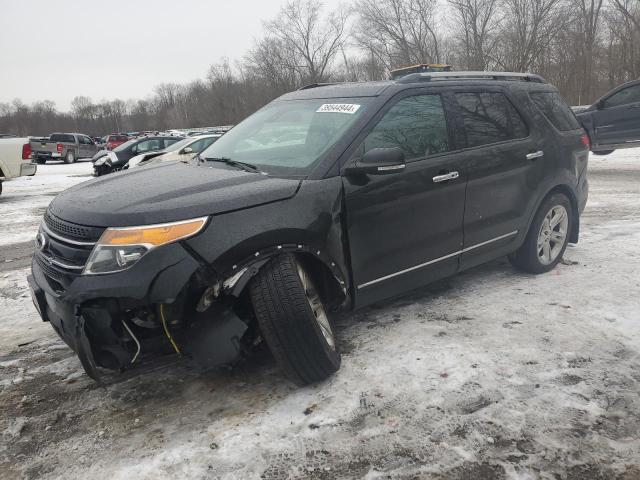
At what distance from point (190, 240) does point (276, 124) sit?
1613 mm

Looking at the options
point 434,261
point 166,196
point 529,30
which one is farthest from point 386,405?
point 529,30

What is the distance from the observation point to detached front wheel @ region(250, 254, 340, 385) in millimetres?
2533

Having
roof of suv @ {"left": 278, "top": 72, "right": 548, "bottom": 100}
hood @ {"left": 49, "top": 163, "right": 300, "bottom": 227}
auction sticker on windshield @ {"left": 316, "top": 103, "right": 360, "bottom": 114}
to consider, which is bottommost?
hood @ {"left": 49, "top": 163, "right": 300, "bottom": 227}

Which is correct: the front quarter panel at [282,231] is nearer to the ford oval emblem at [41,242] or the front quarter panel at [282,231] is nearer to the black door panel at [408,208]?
the black door panel at [408,208]

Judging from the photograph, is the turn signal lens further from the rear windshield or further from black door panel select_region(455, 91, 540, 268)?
the rear windshield

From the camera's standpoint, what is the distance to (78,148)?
28.4 meters

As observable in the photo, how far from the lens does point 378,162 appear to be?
9.52 ft

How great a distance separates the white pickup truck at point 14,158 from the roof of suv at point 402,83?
10141mm

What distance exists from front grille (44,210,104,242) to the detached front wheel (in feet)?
2.66

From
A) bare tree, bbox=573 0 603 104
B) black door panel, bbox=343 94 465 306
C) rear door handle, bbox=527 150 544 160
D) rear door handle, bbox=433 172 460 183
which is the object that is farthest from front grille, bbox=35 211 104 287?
bare tree, bbox=573 0 603 104

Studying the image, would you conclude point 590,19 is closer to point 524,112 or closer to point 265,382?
point 524,112

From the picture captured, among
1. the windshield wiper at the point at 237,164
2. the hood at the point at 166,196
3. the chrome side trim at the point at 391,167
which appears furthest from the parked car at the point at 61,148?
the chrome side trim at the point at 391,167

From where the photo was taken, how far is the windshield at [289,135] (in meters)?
3.10

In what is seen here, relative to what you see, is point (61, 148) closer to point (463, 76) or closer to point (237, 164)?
point (237, 164)
